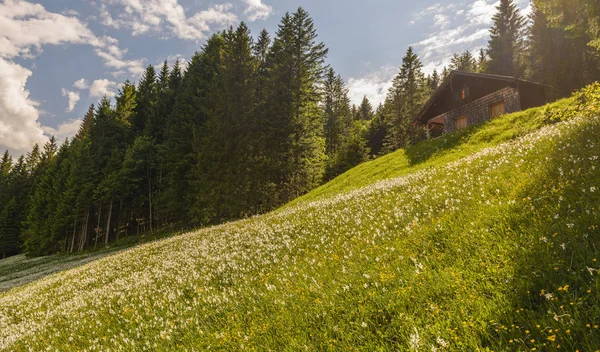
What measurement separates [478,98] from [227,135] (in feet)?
Answer: 99.5

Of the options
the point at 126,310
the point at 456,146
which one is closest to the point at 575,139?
the point at 126,310

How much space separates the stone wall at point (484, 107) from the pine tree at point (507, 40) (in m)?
38.0

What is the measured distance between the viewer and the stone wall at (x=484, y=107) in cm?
2976

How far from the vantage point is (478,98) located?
33.5m

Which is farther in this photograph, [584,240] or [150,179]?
[150,179]

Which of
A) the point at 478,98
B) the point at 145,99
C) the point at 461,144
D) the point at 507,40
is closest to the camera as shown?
the point at 461,144

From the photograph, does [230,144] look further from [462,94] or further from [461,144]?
[462,94]

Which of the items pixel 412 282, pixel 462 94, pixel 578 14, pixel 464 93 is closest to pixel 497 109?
pixel 464 93

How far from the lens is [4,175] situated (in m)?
93.6

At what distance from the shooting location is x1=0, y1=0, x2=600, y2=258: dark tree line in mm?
38094

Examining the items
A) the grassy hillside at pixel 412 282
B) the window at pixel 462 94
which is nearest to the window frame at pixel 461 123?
the window at pixel 462 94

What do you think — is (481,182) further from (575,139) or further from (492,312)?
(492,312)

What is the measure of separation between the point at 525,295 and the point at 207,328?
4722mm

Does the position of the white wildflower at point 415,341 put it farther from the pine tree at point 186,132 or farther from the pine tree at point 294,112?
the pine tree at point 186,132
